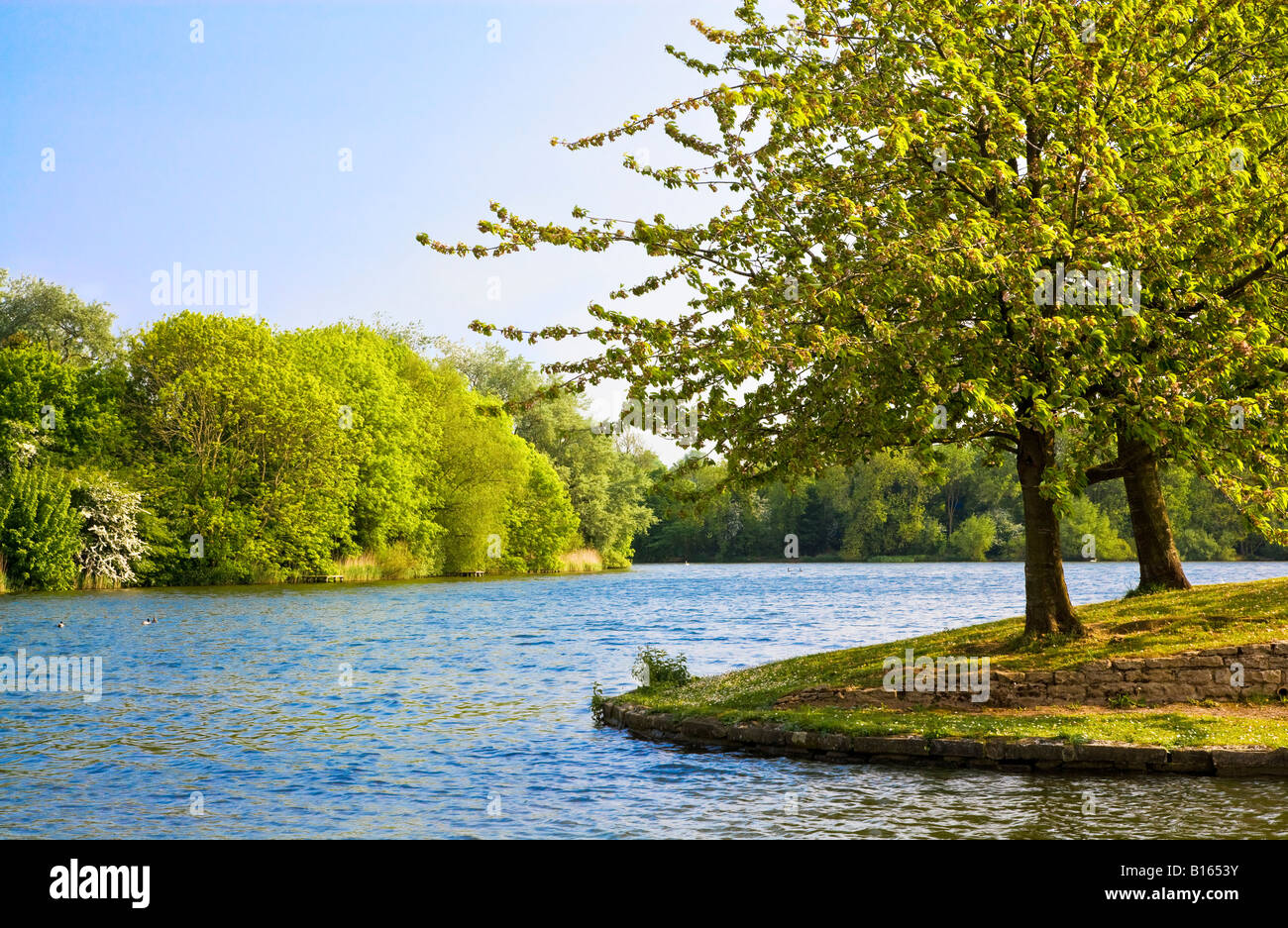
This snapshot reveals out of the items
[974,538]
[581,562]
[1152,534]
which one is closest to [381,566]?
[581,562]

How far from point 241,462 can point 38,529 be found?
40.1ft

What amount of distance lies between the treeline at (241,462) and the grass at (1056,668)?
3494cm

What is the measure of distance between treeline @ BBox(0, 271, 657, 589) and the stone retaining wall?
38.3 metres

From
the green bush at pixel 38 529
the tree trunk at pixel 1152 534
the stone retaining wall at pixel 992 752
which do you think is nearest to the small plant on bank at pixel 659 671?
the stone retaining wall at pixel 992 752

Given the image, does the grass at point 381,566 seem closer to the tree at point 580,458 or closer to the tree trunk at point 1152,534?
the tree at point 580,458

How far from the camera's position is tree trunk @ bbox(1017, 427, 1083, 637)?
20.3 m

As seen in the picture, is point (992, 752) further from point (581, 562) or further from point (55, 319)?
point (55, 319)

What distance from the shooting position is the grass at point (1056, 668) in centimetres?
1634

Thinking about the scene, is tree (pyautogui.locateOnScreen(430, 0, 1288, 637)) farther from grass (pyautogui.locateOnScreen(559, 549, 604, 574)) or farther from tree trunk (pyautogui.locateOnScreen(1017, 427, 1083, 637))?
grass (pyautogui.locateOnScreen(559, 549, 604, 574))

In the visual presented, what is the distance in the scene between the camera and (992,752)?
1603 cm

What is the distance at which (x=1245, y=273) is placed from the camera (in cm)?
1841

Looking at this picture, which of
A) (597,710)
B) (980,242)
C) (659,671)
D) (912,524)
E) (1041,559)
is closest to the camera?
(980,242)
